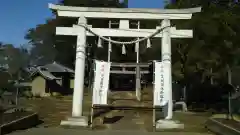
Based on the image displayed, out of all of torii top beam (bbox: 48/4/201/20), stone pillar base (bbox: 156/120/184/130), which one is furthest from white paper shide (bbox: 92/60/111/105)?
stone pillar base (bbox: 156/120/184/130)

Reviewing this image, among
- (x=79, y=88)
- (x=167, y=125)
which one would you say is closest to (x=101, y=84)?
(x=79, y=88)

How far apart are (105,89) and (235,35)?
44.2 feet

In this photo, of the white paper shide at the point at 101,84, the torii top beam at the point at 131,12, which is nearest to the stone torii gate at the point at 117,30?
the torii top beam at the point at 131,12

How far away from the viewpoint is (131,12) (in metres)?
13.8

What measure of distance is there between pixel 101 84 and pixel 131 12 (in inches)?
140

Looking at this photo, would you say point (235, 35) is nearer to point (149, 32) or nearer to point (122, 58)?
point (149, 32)

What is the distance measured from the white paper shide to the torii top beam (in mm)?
2336

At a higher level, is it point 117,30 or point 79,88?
point 117,30

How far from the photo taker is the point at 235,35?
2241 cm

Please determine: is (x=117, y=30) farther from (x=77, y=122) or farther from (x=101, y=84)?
(x=77, y=122)

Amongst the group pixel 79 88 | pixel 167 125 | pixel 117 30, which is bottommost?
pixel 167 125

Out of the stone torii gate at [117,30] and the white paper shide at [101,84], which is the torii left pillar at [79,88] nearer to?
the stone torii gate at [117,30]

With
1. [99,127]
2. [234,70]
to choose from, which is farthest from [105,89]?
[234,70]

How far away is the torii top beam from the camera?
539 inches
